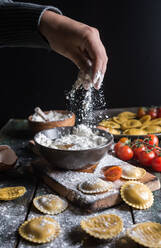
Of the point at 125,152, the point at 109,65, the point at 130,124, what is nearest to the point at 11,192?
the point at 125,152

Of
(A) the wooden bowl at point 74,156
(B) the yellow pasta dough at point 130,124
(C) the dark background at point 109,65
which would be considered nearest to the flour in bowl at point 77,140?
(A) the wooden bowl at point 74,156

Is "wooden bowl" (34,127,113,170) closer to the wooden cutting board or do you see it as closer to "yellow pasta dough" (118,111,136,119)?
the wooden cutting board

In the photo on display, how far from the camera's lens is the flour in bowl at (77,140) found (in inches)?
69.5

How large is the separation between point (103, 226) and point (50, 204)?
0.94 ft

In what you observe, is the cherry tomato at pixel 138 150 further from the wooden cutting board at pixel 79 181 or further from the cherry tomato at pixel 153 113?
the cherry tomato at pixel 153 113

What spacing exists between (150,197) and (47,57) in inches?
112

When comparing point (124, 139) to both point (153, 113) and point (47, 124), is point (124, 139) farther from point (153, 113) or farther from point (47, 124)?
point (153, 113)

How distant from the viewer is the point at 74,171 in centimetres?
172

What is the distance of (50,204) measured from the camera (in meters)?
1.41

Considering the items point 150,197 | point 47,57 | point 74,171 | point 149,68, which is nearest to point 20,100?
point 47,57

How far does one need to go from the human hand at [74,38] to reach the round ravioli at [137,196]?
1.83 feet

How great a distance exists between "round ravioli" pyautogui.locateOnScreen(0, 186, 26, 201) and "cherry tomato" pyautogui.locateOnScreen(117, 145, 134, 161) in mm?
717

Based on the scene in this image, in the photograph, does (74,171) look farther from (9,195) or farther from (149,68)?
(149,68)

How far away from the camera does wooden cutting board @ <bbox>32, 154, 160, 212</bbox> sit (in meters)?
1.42
